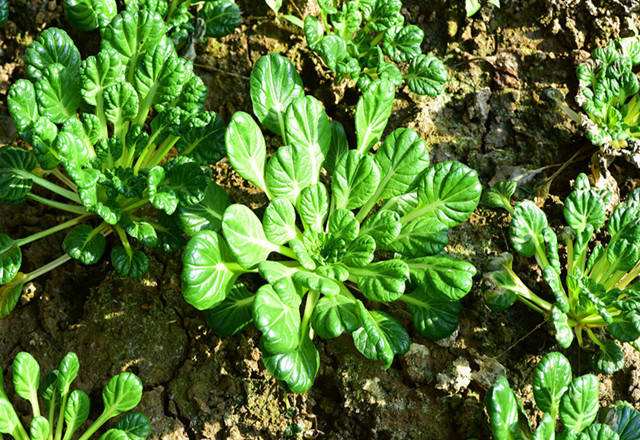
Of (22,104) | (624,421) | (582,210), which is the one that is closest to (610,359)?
(624,421)

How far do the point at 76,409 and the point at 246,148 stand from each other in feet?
3.52

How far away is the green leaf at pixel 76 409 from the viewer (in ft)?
7.82

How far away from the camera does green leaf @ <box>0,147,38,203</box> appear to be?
8.23 ft

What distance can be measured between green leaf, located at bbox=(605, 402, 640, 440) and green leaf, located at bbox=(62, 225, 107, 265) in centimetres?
197

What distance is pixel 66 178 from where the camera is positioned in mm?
2812

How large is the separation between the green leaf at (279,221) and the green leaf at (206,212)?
0.75 feet

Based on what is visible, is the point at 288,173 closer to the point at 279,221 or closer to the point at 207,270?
the point at 279,221

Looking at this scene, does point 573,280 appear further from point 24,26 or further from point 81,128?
point 24,26

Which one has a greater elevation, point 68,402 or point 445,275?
point 445,275

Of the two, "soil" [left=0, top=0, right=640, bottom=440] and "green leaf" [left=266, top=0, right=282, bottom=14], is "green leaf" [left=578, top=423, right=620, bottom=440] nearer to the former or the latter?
"soil" [left=0, top=0, right=640, bottom=440]

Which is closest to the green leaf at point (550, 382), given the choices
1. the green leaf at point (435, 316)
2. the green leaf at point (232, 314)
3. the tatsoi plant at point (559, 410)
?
the tatsoi plant at point (559, 410)

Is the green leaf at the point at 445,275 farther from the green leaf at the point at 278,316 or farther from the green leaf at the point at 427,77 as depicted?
the green leaf at the point at 427,77

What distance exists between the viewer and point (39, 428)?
2.30m

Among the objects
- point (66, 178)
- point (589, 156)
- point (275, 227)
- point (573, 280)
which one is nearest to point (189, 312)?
point (275, 227)
